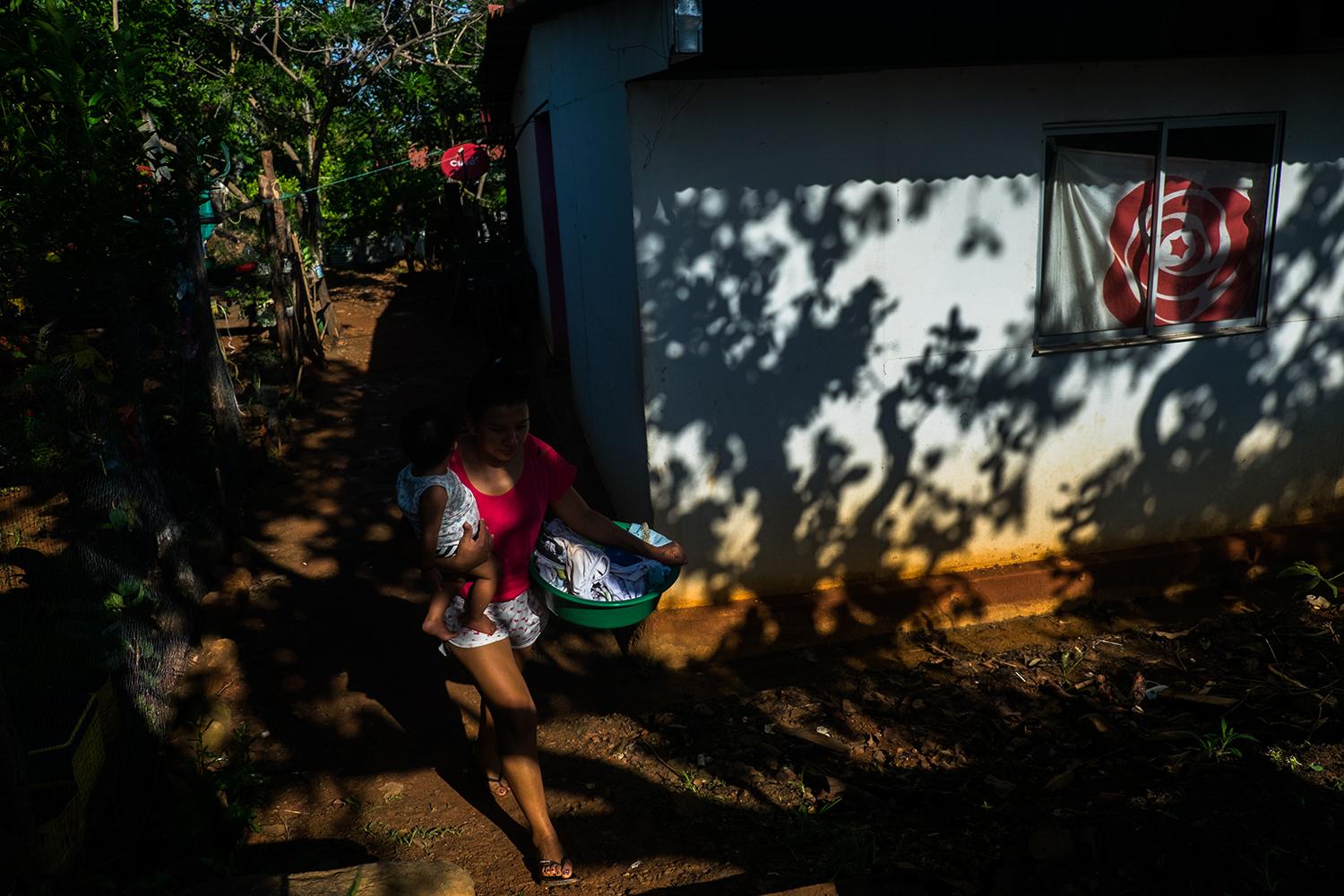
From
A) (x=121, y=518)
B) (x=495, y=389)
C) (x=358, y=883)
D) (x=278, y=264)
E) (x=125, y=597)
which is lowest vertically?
(x=358, y=883)

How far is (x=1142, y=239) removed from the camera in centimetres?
539

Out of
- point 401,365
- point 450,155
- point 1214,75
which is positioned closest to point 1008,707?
point 1214,75

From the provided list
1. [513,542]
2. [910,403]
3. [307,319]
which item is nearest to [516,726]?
[513,542]

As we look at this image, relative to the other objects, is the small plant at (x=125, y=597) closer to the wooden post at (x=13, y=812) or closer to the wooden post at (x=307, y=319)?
the wooden post at (x=13, y=812)

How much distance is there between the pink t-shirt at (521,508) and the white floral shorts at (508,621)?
51 mm

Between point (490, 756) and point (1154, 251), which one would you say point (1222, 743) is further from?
point (490, 756)

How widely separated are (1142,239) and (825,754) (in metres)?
3.25

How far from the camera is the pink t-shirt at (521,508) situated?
3.53 metres

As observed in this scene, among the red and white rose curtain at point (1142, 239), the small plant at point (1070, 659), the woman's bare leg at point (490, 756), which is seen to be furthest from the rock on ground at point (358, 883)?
the red and white rose curtain at point (1142, 239)

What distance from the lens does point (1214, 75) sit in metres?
5.17

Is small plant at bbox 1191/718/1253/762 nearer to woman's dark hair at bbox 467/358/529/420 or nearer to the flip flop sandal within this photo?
the flip flop sandal

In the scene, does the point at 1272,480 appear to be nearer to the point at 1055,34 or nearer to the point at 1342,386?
the point at 1342,386

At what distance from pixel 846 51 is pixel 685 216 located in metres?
1.02

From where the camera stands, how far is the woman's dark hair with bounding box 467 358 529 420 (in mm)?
→ 3322
